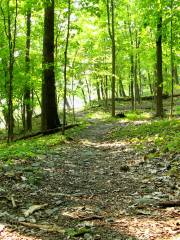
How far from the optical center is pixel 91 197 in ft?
22.3

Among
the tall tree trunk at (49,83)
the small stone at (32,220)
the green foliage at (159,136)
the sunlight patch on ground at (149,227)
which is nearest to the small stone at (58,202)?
the small stone at (32,220)

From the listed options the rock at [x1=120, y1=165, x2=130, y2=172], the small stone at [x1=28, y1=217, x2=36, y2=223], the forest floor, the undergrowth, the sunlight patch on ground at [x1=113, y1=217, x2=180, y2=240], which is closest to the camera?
the sunlight patch on ground at [x1=113, y1=217, x2=180, y2=240]

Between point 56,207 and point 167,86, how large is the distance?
60.7ft

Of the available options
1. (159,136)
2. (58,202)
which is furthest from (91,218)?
(159,136)

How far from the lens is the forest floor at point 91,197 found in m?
Answer: 5.03

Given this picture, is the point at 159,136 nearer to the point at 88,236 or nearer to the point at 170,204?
the point at 170,204

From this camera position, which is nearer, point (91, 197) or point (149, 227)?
point (149, 227)

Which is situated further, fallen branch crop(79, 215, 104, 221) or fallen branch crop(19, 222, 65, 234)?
fallen branch crop(79, 215, 104, 221)

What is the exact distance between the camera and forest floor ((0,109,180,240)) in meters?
5.03

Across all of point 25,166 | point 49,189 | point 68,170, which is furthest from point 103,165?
point 49,189

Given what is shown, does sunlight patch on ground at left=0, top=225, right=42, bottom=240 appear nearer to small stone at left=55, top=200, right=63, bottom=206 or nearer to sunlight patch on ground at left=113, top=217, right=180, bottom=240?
sunlight patch on ground at left=113, top=217, right=180, bottom=240

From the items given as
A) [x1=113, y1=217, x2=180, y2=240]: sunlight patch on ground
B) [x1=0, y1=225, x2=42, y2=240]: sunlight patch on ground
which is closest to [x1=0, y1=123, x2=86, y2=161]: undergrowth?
[x1=0, y1=225, x2=42, y2=240]: sunlight patch on ground

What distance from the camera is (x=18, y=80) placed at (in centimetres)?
2252

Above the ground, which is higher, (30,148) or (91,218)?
(30,148)
